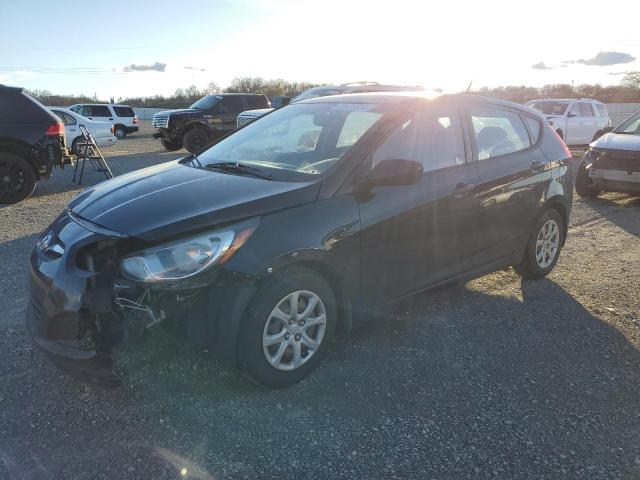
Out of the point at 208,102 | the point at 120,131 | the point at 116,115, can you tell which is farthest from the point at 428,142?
the point at 116,115

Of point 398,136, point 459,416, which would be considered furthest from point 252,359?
point 398,136

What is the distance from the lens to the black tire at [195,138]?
16594 millimetres

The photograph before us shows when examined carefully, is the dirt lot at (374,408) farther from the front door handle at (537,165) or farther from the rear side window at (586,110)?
the rear side window at (586,110)

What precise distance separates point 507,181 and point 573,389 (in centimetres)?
175

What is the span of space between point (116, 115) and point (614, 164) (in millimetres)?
25055

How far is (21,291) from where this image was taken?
4.44 metres

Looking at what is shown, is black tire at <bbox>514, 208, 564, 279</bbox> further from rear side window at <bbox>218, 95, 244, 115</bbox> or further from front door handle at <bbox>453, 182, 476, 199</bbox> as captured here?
rear side window at <bbox>218, 95, 244, 115</bbox>

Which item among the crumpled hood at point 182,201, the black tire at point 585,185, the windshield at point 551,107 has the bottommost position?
the black tire at point 585,185

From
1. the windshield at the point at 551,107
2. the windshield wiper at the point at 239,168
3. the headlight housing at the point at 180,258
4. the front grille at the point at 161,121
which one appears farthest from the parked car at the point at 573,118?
the headlight housing at the point at 180,258

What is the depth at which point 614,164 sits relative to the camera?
8508 mm

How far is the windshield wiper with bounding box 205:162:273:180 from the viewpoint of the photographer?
11.0ft

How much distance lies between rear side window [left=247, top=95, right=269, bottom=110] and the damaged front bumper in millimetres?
15383

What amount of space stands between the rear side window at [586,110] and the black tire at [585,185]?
9064mm

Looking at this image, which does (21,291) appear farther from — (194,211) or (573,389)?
(573,389)
